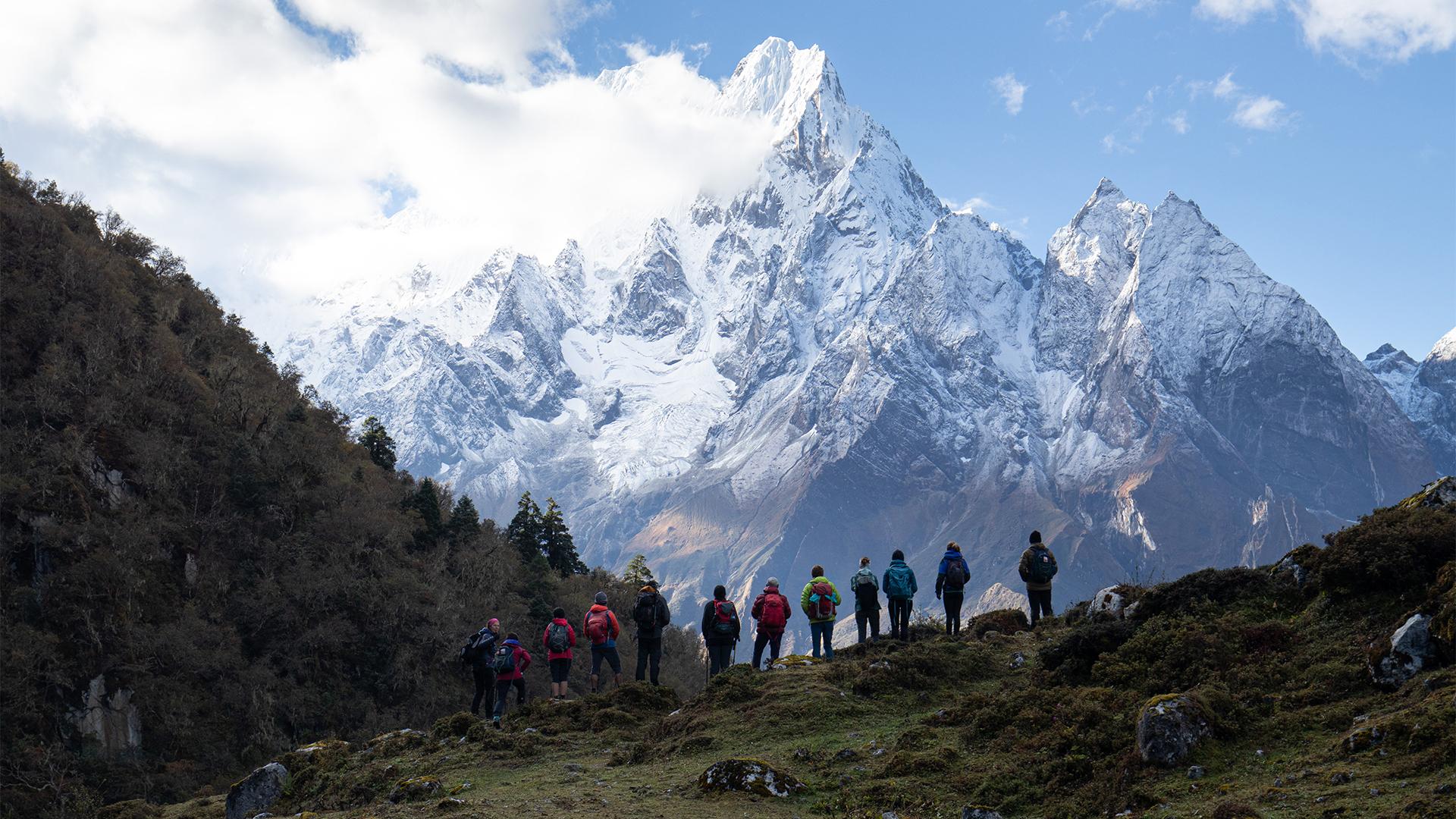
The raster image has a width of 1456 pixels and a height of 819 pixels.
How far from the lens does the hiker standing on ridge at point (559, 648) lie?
27938 mm

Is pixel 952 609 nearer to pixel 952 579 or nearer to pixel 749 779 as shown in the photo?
pixel 952 579

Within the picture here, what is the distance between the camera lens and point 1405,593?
53.4ft

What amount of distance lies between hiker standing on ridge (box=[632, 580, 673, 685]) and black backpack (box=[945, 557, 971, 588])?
24.5ft

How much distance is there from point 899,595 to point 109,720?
3767 centimetres

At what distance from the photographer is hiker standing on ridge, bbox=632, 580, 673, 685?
27.5 m

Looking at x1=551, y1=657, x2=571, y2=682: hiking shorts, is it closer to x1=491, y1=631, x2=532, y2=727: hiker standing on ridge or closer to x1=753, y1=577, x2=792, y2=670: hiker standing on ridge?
x1=491, y1=631, x2=532, y2=727: hiker standing on ridge

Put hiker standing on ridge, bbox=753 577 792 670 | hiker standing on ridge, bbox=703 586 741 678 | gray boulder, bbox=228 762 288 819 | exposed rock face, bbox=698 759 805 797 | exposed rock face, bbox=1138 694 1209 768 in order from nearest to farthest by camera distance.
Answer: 1. exposed rock face, bbox=1138 694 1209 768
2. exposed rock face, bbox=698 759 805 797
3. gray boulder, bbox=228 762 288 819
4. hiker standing on ridge, bbox=753 577 792 670
5. hiker standing on ridge, bbox=703 586 741 678

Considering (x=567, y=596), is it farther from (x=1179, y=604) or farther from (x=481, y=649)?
(x=1179, y=604)

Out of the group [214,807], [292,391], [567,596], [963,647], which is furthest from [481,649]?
[292,391]

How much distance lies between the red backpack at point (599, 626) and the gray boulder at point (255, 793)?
328 inches

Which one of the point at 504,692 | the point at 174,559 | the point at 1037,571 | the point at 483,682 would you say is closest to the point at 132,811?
the point at 483,682

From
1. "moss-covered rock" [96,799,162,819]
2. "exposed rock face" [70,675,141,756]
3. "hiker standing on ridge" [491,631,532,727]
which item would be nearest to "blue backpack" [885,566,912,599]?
"hiker standing on ridge" [491,631,532,727]

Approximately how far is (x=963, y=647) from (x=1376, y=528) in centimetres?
881

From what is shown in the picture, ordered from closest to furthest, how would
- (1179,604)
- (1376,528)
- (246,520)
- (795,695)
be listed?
1. (1376,528)
2. (1179,604)
3. (795,695)
4. (246,520)
